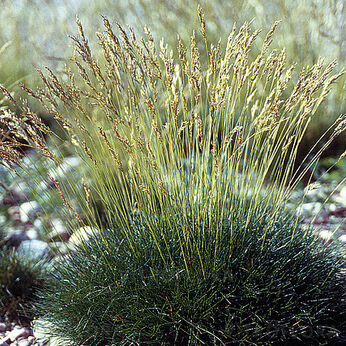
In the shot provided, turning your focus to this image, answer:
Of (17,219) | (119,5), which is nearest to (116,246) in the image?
(17,219)

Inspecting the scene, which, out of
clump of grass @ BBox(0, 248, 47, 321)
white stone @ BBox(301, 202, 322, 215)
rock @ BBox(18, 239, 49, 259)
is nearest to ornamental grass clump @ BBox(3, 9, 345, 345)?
clump of grass @ BBox(0, 248, 47, 321)

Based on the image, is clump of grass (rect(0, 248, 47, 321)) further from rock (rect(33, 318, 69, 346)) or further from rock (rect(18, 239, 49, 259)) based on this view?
rock (rect(33, 318, 69, 346))

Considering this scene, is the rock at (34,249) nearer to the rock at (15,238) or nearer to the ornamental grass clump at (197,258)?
the rock at (15,238)

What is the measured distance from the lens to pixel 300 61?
3.51m

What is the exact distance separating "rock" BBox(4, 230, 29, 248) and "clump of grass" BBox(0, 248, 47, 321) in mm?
562

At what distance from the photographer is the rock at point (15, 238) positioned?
9.61ft

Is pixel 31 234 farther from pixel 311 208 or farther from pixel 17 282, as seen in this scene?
pixel 311 208

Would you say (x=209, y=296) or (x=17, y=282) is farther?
(x=17, y=282)

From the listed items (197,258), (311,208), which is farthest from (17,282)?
(311,208)

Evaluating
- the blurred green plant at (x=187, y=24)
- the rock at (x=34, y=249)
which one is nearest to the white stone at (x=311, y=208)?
the blurred green plant at (x=187, y=24)

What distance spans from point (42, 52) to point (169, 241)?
12.0ft

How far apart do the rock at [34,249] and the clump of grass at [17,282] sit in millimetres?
132

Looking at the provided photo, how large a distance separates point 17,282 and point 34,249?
391mm

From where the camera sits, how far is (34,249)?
2676 millimetres
